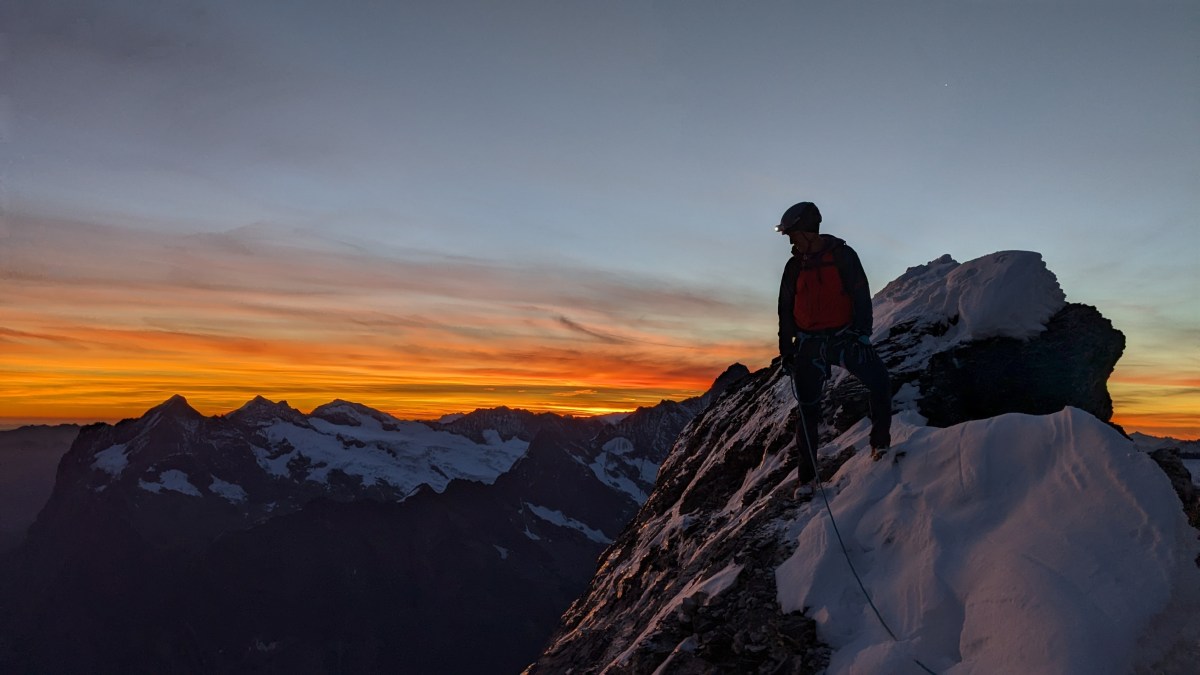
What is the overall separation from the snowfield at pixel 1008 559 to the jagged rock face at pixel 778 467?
62 centimetres

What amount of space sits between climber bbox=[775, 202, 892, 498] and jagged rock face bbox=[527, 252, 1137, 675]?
103 centimetres

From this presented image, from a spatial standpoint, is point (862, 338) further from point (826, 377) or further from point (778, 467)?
point (778, 467)

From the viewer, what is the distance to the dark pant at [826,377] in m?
9.47

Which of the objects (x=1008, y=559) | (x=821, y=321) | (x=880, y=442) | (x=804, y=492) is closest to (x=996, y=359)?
(x=880, y=442)

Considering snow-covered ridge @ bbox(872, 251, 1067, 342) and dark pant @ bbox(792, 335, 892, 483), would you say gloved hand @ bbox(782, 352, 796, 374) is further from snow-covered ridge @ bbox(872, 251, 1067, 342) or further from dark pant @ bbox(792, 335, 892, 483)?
snow-covered ridge @ bbox(872, 251, 1067, 342)

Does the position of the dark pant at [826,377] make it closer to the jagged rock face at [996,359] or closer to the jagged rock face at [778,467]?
the jagged rock face at [778,467]

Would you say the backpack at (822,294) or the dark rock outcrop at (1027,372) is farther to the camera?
the dark rock outcrop at (1027,372)

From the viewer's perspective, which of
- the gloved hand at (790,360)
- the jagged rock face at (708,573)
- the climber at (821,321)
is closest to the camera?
the jagged rock face at (708,573)

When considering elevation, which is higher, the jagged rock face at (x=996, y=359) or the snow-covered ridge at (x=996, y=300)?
the snow-covered ridge at (x=996, y=300)

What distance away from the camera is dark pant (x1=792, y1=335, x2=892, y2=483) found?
947 centimetres

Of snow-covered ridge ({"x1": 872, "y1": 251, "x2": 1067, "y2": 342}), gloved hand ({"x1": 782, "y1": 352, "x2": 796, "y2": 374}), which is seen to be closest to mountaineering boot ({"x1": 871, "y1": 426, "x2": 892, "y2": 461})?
gloved hand ({"x1": 782, "y1": 352, "x2": 796, "y2": 374})

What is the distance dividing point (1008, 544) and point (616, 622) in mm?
7921

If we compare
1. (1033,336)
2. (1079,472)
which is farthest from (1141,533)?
(1033,336)

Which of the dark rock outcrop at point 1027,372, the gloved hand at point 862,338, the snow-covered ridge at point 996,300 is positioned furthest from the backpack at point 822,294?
the snow-covered ridge at point 996,300
